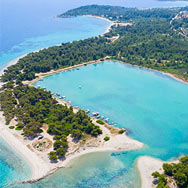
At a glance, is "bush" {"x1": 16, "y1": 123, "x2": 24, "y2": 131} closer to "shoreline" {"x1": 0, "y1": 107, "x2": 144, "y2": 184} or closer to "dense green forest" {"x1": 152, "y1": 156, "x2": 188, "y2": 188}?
"shoreline" {"x1": 0, "y1": 107, "x2": 144, "y2": 184}

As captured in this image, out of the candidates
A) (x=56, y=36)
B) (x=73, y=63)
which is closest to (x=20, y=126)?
(x=73, y=63)

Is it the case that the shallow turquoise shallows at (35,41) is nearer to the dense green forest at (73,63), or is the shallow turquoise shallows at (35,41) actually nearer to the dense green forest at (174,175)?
the dense green forest at (73,63)

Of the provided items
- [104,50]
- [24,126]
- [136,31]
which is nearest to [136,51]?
[104,50]

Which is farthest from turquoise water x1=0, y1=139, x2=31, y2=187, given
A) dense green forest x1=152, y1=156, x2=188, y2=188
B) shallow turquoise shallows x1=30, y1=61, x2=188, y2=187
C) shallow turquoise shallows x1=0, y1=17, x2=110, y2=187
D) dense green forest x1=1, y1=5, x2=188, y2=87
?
dense green forest x1=1, y1=5, x2=188, y2=87

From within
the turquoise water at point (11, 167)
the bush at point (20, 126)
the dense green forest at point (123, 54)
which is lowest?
the turquoise water at point (11, 167)

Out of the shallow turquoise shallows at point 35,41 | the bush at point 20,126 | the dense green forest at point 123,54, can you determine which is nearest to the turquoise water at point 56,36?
the shallow turquoise shallows at point 35,41

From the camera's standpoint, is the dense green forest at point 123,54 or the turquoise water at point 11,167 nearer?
the turquoise water at point 11,167

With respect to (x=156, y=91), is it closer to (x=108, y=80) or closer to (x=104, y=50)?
(x=108, y=80)
